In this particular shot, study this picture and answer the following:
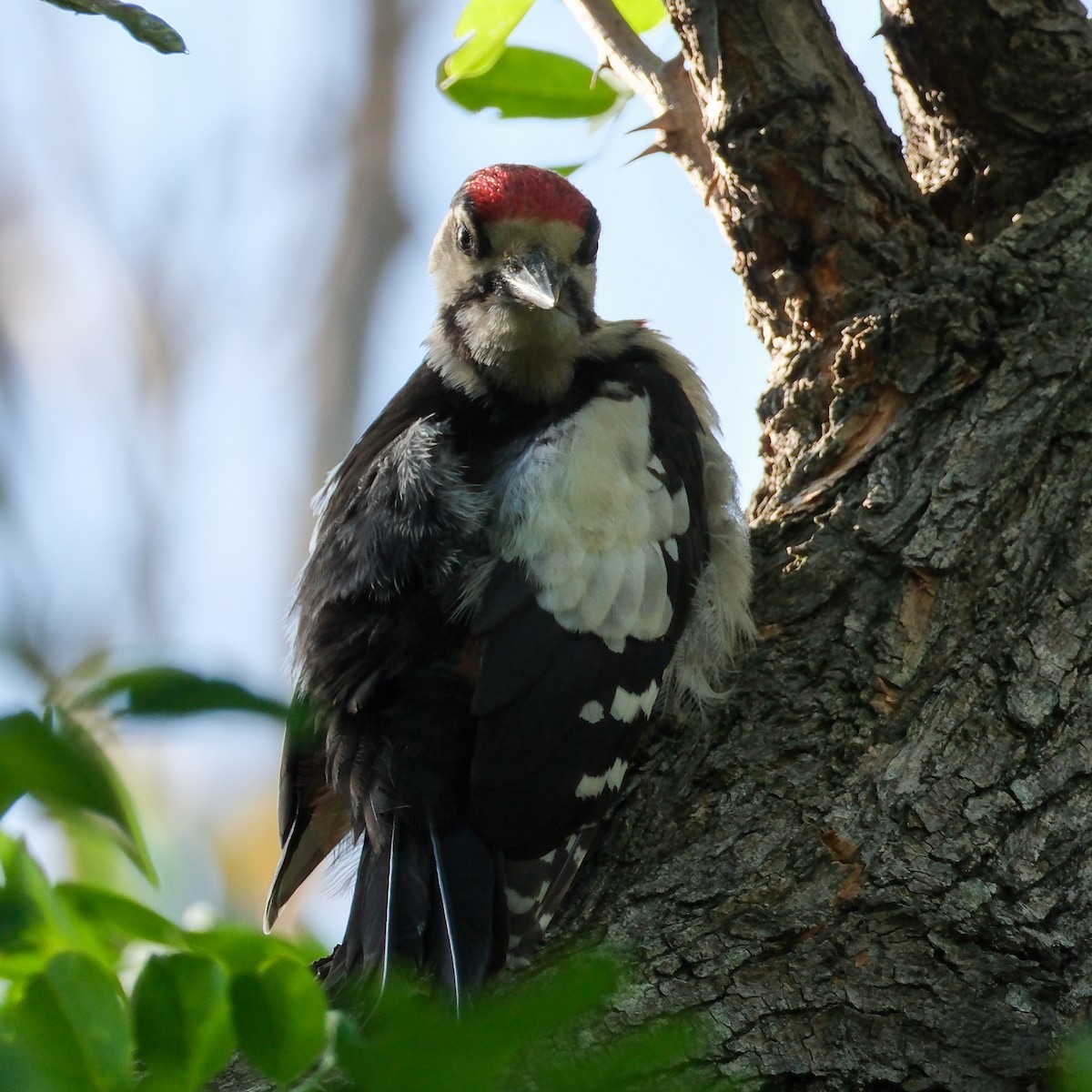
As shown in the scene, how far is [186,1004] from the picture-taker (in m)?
0.86

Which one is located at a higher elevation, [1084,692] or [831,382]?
[831,382]

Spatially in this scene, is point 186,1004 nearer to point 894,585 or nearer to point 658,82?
point 894,585

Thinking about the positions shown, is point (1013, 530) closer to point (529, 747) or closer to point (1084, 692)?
point (1084, 692)

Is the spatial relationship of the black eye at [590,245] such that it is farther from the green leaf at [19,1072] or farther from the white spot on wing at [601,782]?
the green leaf at [19,1072]

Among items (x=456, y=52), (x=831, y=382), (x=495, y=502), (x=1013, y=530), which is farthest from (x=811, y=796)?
(x=456, y=52)

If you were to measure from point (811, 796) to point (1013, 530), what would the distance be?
24.1 inches

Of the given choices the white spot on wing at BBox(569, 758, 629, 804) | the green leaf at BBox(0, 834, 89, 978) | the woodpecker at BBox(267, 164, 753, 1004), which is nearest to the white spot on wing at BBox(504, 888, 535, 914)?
the woodpecker at BBox(267, 164, 753, 1004)

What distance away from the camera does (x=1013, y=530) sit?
7.34 feet

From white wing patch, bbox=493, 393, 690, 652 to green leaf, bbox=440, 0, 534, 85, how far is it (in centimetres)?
72

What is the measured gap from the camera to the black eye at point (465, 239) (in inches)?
115

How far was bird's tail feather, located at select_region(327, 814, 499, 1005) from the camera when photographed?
6.59 ft

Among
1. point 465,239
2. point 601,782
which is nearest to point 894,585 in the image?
point 601,782

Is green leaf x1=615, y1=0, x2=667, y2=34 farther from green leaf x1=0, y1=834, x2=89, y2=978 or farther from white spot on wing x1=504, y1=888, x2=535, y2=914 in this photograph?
green leaf x1=0, y1=834, x2=89, y2=978

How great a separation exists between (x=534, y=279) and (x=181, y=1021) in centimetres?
202
